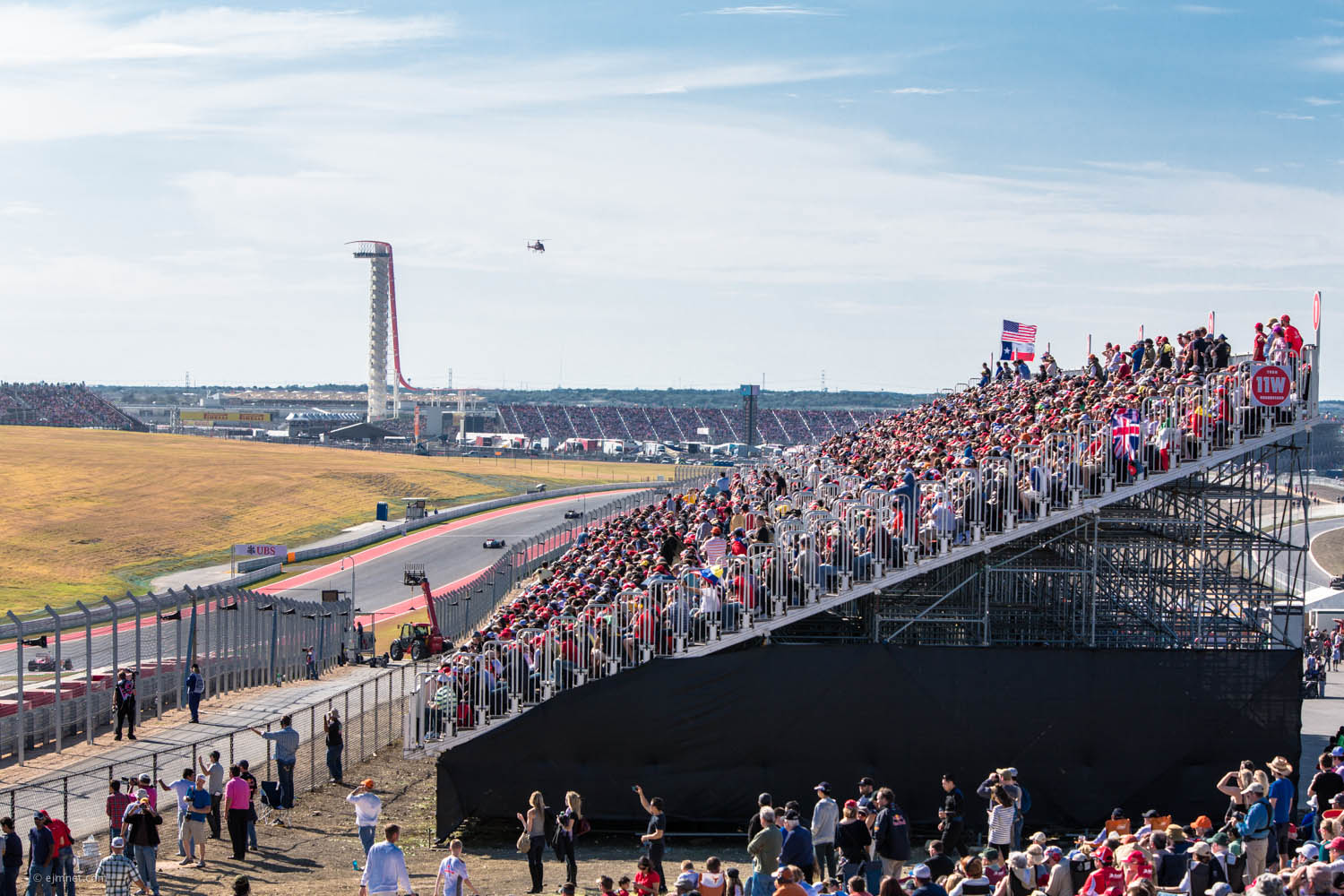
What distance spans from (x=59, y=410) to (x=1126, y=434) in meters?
154

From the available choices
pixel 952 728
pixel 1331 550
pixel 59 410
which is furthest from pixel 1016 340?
pixel 59 410

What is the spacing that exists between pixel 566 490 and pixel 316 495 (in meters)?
21.7

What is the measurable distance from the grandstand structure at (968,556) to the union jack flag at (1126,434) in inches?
7.9

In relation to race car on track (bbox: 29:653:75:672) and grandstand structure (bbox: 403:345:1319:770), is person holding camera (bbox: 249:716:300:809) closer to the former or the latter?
grandstand structure (bbox: 403:345:1319:770)

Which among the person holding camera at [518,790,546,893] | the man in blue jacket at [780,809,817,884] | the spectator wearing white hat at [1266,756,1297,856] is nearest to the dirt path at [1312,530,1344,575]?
the spectator wearing white hat at [1266,756,1297,856]

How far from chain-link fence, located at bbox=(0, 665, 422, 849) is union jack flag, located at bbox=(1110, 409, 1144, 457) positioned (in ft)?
35.8

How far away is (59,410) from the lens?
154 metres

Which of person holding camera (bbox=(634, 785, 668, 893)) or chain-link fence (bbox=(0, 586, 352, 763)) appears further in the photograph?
chain-link fence (bbox=(0, 586, 352, 763))

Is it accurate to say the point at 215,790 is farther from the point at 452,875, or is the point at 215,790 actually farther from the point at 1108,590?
the point at 1108,590

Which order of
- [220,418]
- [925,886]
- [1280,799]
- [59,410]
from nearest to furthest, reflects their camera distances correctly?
[925,886], [1280,799], [59,410], [220,418]

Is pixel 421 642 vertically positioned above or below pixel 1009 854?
below

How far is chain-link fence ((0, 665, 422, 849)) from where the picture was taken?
63.4ft

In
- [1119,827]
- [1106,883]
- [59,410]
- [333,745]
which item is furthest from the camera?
[59,410]

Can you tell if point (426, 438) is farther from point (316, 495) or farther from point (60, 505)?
point (60, 505)
